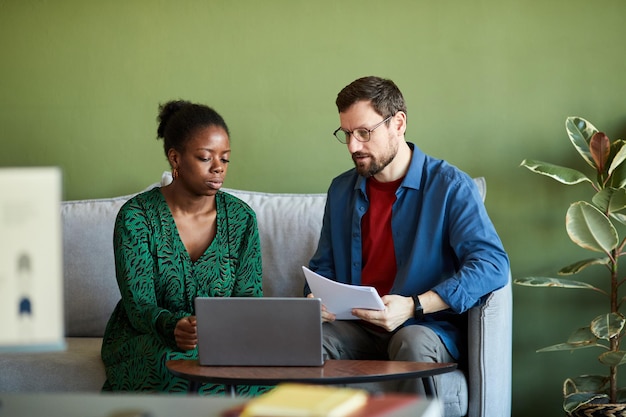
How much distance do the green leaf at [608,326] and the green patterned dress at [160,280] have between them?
3.63ft

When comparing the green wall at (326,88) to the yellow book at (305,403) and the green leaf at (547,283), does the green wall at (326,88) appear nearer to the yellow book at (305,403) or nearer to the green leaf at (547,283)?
the green leaf at (547,283)

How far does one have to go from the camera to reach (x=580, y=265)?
2973 mm

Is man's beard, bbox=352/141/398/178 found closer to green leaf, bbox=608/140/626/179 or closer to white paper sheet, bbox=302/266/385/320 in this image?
white paper sheet, bbox=302/266/385/320

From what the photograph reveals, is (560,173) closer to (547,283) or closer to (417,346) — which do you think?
(547,283)

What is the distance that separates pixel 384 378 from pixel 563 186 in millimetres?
1565

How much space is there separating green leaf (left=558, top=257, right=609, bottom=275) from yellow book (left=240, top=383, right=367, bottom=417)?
208 centimetres

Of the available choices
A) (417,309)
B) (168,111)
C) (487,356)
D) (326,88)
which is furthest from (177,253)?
(326,88)

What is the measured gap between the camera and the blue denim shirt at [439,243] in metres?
2.52

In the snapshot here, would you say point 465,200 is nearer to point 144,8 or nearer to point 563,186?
point 563,186

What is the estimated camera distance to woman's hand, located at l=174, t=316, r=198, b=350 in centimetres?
232

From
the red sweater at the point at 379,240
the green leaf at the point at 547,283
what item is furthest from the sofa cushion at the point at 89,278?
the green leaf at the point at 547,283

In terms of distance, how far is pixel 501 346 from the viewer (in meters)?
2.56

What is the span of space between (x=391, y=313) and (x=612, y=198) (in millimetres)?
972

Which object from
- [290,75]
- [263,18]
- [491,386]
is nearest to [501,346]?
[491,386]
